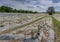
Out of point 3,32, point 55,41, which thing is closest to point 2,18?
point 3,32

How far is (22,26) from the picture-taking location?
1.52m

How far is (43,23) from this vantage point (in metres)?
1.54

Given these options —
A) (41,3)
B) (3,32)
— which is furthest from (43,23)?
(3,32)

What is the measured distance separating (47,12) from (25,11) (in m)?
0.27

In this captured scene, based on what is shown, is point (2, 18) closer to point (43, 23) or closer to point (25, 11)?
point (25, 11)

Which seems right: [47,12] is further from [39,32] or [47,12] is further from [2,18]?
[2,18]

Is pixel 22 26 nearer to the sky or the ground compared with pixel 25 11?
nearer to the ground

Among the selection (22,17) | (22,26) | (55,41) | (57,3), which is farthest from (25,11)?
(55,41)

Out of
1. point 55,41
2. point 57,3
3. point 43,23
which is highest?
point 57,3

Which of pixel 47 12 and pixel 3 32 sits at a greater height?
pixel 47 12

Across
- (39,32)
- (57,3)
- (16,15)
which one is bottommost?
(39,32)

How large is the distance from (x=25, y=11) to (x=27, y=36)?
310mm

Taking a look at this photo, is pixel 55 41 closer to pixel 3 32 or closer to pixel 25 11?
pixel 25 11

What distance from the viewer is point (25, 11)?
1.55m
